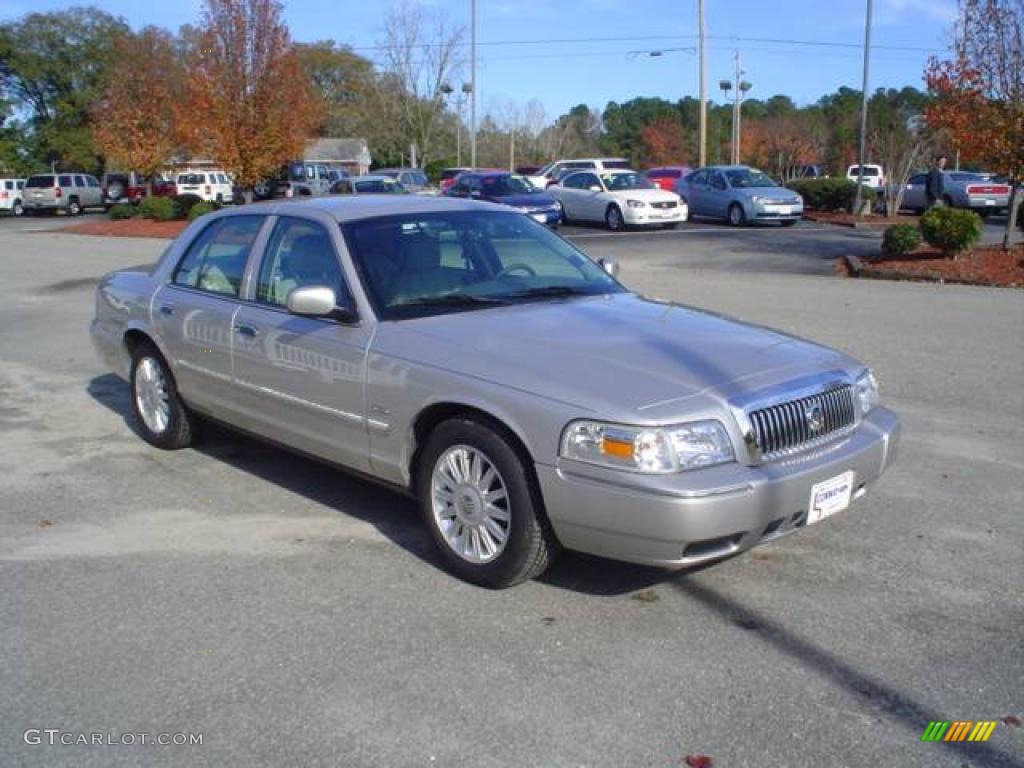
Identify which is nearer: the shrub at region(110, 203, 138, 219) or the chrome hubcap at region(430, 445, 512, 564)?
the chrome hubcap at region(430, 445, 512, 564)

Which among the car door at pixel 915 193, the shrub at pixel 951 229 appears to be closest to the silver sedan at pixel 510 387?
the shrub at pixel 951 229

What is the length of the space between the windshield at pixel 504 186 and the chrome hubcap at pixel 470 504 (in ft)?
69.6

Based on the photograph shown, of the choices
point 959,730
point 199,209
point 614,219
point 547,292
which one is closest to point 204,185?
point 199,209

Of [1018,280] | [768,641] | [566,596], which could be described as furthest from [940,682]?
[1018,280]

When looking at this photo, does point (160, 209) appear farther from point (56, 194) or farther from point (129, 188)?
point (56, 194)

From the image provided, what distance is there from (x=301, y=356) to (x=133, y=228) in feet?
98.0

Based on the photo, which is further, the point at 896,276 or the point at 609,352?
the point at 896,276

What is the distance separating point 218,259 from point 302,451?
4.80 ft

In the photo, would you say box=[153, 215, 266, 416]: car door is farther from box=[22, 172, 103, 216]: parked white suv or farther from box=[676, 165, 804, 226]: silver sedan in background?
box=[22, 172, 103, 216]: parked white suv

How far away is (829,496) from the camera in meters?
4.35

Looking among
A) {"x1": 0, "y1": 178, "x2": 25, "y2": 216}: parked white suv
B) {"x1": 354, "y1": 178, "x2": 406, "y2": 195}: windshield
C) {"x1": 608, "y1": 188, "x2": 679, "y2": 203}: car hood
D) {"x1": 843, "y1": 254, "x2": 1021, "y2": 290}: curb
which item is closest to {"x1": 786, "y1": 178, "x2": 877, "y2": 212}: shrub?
{"x1": 608, "y1": 188, "x2": 679, "y2": 203}: car hood

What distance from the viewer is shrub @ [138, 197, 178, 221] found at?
33.8 meters

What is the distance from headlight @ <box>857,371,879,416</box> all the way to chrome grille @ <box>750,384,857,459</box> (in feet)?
0.45

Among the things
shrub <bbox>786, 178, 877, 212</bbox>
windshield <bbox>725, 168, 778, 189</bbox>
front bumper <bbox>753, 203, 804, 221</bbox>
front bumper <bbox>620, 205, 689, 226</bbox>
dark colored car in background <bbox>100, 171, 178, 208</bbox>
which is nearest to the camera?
front bumper <bbox>620, 205, 689, 226</bbox>
